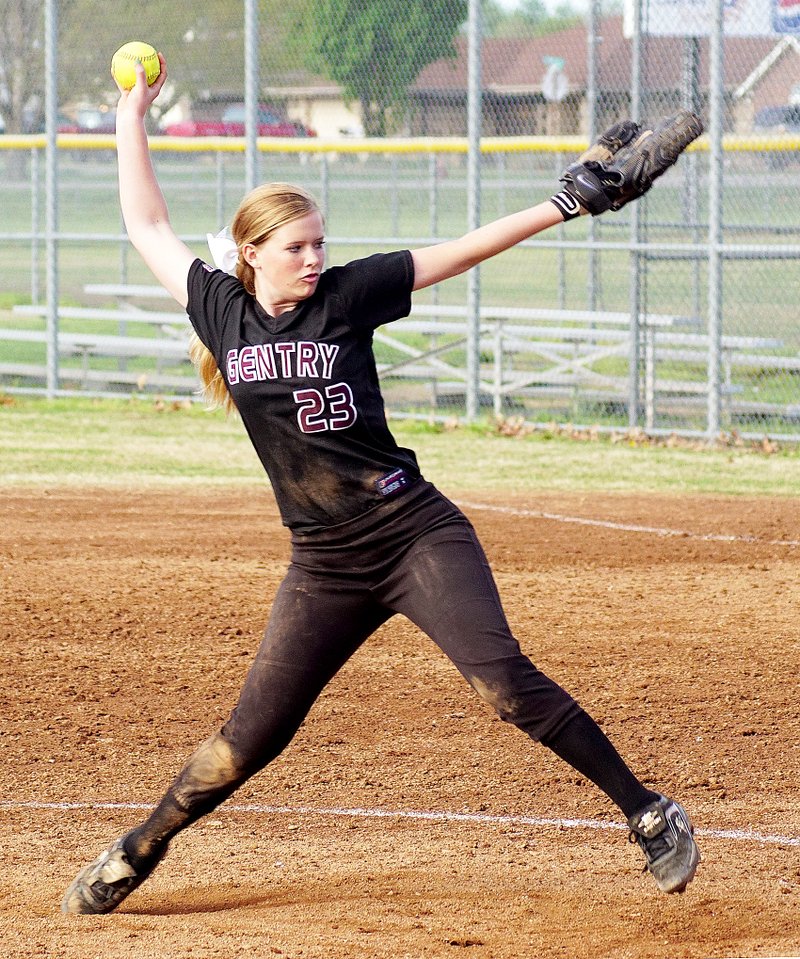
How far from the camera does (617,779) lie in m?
3.84

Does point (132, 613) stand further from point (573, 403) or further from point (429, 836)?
point (573, 403)

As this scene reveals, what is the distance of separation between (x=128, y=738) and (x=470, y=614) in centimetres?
230

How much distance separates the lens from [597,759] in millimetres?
3814

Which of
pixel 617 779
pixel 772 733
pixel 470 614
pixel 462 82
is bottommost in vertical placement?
pixel 772 733

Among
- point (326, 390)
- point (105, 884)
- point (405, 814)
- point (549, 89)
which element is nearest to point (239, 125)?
point (549, 89)

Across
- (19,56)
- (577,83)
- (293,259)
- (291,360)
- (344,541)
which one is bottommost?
(344,541)

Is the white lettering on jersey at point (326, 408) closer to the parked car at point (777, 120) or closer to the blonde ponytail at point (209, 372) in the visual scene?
the blonde ponytail at point (209, 372)

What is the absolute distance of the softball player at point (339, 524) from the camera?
3.81m

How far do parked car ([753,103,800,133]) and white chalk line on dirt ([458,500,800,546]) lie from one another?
5973 mm

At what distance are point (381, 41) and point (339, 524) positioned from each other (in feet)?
38.2

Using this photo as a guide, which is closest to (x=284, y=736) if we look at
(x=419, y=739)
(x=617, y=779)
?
(x=617, y=779)

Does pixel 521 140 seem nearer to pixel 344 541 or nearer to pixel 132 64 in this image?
pixel 132 64

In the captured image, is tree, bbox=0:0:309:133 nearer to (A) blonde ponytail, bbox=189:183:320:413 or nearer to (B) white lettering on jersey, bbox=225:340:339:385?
(A) blonde ponytail, bbox=189:183:320:413

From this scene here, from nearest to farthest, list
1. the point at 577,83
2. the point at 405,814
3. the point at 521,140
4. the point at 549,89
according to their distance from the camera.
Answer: the point at 405,814 < the point at 521,140 < the point at 549,89 < the point at 577,83
